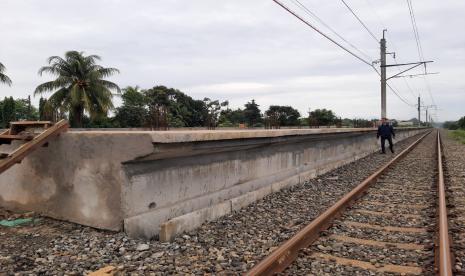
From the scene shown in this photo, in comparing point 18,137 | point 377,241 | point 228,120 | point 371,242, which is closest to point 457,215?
point 377,241

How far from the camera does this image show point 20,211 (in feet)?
19.3

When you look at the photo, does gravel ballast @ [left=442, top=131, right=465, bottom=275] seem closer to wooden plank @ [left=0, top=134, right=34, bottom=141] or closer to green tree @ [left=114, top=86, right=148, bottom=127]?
wooden plank @ [left=0, top=134, right=34, bottom=141]

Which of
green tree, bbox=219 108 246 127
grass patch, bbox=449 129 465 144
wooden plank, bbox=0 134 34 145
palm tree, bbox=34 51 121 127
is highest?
palm tree, bbox=34 51 121 127

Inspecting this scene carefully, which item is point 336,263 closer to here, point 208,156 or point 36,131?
point 208,156

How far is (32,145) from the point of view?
508 cm

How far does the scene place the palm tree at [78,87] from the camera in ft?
→ 165

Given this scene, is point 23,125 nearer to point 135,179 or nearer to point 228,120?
point 135,179

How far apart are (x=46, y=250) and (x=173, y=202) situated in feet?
5.56

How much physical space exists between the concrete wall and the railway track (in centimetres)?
156

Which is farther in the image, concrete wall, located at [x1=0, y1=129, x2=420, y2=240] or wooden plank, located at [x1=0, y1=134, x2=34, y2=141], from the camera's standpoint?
wooden plank, located at [x1=0, y1=134, x2=34, y2=141]

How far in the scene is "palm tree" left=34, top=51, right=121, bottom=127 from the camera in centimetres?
5034

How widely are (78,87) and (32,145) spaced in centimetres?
4887

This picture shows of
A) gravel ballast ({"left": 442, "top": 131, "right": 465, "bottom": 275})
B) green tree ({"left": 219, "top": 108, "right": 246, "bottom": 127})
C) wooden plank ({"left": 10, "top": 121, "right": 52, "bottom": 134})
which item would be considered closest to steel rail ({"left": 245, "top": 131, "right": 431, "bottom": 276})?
gravel ballast ({"left": 442, "top": 131, "right": 465, "bottom": 275})

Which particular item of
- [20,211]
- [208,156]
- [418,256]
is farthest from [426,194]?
[20,211]
